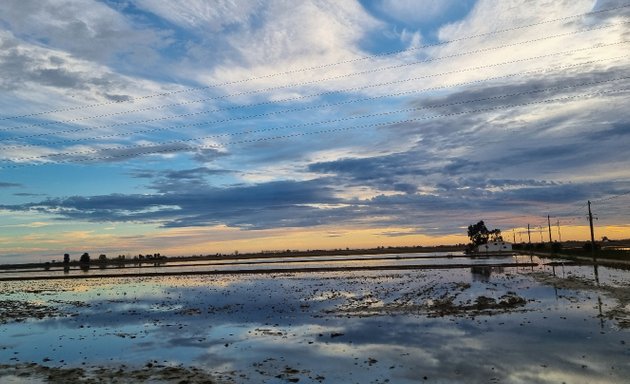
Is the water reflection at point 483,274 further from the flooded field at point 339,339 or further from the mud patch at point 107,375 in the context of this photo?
the mud patch at point 107,375

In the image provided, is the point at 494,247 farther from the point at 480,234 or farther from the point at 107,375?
the point at 107,375

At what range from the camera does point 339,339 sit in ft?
78.8

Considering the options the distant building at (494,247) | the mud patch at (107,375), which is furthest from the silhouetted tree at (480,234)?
the mud patch at (107,375)

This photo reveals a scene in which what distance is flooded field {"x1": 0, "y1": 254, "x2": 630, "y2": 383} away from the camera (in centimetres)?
1772

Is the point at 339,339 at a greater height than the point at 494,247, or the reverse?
the point at 494,247

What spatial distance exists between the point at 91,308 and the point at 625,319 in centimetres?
3942

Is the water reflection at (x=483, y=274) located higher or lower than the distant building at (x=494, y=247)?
lower

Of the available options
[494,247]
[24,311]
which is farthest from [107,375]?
[494,247]

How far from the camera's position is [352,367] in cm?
1850

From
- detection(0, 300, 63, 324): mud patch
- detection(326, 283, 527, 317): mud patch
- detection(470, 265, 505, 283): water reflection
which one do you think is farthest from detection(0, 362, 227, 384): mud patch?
detection(470, 265, 505, 283): water reflection

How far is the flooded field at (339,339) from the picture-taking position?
58.1 ft

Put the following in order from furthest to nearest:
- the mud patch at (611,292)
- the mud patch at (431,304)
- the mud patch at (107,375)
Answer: the mud patch at (431,304) → the mud patch at (611,292) → the mud patch at (107,375)

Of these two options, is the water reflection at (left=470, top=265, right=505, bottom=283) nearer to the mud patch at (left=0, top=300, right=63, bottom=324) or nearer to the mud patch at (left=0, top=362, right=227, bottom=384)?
the mud patch at (left=0, top=362, right=227, bottom=384)

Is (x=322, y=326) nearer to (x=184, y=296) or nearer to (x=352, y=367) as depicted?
(x=352, y=367)
